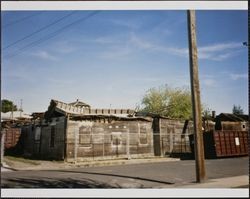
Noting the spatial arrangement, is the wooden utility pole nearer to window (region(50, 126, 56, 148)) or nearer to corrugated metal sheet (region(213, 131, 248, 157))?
corrugated metal sheet (region(213, 131, 248, 157))

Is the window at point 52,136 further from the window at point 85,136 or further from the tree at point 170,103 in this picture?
the tree at point 170,103

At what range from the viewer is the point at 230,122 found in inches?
1480

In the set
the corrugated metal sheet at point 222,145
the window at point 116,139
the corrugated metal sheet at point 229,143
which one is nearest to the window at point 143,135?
the window at point 116,139

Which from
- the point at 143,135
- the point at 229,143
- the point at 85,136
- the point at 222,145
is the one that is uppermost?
the point at 143,135

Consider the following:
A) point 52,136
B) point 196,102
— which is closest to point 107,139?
point 52,136

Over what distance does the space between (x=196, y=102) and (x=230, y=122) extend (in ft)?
94.8

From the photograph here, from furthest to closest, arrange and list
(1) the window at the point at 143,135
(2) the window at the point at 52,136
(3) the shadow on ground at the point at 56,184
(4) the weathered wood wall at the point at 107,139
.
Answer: (1) the window at the point at 143,135, (2) the window at the point at 52,136, (4) the weathered wood wall at the point at 107,139, (3) the shadow on ground at the point at 56,184

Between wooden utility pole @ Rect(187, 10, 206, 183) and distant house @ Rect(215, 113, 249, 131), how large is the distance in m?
28.0

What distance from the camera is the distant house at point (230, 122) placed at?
37.2 m

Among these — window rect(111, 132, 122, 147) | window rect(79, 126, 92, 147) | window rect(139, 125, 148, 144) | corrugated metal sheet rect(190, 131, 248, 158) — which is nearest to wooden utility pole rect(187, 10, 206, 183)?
window rect(79, 126, 92, 147)

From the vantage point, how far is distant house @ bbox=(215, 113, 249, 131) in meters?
37.2

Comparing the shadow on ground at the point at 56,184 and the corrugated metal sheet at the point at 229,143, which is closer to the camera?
the shadow on ground at the point at 56,184

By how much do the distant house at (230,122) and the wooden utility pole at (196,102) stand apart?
28.0 m

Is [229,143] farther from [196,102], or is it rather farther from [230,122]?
[196,102]
